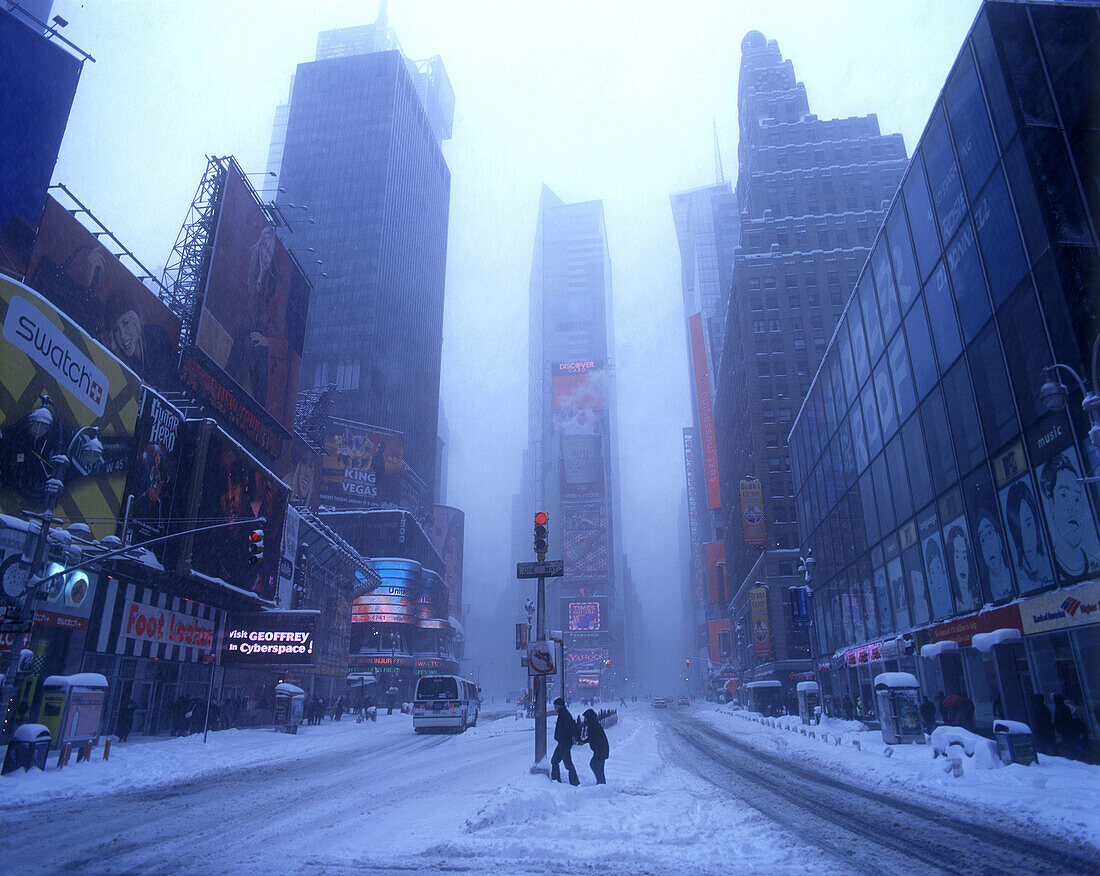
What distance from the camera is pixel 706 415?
16125cm

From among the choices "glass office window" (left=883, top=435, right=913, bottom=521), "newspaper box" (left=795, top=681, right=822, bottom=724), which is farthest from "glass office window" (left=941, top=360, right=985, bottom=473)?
"newspaper box" (left=795, top=681, right=822, bottom=724)

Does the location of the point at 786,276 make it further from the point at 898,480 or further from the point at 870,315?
the point at 898,480

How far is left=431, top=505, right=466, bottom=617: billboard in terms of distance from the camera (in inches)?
5989

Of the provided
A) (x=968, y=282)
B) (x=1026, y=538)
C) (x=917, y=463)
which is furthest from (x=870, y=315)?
(x=1026, y=538)

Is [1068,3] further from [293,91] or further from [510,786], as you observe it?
[293,91]

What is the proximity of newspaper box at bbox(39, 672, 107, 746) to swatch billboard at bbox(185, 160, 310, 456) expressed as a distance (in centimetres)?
2574

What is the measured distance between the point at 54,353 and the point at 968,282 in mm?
33310

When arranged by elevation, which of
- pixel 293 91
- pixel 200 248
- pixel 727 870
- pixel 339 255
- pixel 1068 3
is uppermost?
pixel 293 91

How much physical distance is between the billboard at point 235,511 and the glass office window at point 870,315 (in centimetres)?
3323

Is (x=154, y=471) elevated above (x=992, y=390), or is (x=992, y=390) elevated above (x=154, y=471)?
(x=992, y=390)

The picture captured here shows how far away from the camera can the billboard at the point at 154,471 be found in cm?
3005

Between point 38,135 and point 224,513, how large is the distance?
18918 mm

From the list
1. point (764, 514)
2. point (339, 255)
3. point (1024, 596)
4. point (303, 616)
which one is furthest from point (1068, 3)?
point (339, 255)

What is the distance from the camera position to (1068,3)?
2195 cm
